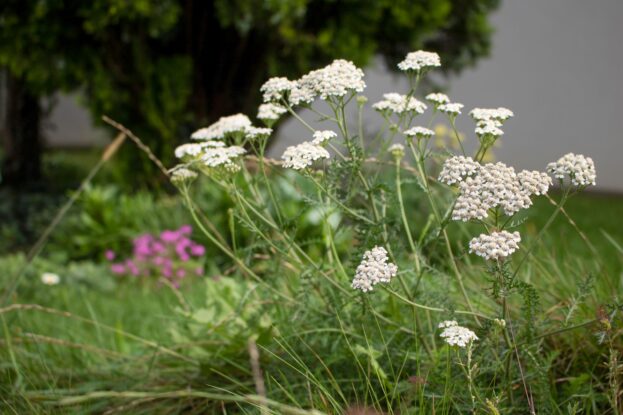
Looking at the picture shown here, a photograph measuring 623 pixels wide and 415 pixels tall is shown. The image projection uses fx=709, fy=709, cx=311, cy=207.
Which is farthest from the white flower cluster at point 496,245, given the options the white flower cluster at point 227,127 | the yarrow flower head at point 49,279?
the yarrow flower head at point 49,279

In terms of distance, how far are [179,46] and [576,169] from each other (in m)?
6.49

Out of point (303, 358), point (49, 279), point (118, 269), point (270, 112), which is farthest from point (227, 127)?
point (118, 269)


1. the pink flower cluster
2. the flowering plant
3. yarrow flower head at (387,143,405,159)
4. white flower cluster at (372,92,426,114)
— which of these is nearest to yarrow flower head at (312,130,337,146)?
the flowering plant

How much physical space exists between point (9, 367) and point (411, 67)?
4.92 feet

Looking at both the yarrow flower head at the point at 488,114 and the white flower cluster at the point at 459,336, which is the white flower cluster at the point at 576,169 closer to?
the yarrow flower head at the point at 488,114

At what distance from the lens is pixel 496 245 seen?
1249mm

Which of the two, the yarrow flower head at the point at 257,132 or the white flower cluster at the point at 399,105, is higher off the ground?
the white flower cluster at the point at 399,105

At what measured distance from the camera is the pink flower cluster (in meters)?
4.61

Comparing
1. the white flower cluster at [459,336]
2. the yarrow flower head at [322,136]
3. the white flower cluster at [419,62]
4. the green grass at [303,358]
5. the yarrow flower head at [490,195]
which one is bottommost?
the green grass at [303,358]

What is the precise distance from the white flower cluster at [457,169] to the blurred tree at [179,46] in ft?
16.2

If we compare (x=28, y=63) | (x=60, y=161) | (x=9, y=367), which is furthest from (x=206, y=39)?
(x=9, y=367)

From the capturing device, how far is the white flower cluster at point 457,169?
1356mm

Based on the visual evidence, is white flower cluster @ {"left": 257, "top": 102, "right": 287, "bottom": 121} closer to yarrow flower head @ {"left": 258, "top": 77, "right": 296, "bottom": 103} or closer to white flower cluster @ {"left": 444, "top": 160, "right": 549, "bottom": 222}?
yarrow flower head @ {"left": 258, "top": 77, "right": 296, "bottom": 103}

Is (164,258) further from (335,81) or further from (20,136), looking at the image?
(20,136)
